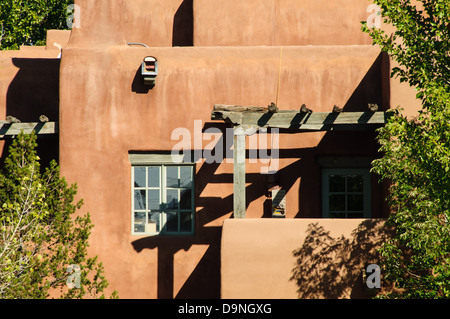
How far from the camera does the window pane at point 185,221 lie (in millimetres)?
11531

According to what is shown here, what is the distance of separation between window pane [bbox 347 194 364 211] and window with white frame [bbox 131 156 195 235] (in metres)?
2.69

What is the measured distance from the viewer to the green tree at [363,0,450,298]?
25.7ft

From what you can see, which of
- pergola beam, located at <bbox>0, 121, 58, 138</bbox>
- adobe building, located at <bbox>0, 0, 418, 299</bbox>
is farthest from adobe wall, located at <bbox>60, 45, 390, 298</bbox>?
pergola beam, located at <bbox>0, 121, 58, 138</bbox>

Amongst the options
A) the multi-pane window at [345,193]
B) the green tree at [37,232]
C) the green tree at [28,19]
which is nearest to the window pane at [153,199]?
the green tree at [37,232]

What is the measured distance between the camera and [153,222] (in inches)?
454

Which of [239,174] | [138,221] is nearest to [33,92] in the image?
[138,221]

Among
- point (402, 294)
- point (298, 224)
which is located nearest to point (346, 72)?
point (298, 224)

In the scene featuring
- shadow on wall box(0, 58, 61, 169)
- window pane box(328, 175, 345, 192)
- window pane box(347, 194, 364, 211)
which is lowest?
window pane box(347, 194, 364, 211)

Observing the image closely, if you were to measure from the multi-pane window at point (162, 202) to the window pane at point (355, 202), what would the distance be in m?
2.69

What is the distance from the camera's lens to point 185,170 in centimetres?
1153

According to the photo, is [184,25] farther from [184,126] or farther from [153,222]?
[153,222]

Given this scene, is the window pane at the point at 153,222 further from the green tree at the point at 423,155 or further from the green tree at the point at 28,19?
the green tree at the point at 28,19

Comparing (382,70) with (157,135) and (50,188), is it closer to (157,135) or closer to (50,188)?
(157,135)

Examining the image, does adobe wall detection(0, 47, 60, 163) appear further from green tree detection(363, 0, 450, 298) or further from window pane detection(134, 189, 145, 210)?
green tree detection(363, 0, 450, 298)
